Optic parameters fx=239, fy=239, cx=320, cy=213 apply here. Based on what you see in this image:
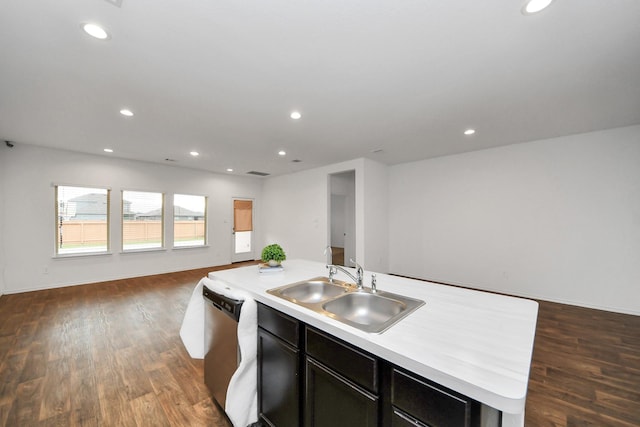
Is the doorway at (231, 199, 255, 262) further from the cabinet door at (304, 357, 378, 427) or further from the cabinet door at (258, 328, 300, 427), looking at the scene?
the cabinet door at (304, 357, 378, 427)

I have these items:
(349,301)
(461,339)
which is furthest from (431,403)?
(349,301)

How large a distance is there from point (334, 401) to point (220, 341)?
92cm

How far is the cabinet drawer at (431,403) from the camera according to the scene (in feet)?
2.48

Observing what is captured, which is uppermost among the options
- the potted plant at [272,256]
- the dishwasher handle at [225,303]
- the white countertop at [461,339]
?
the potted plant at [272,256]

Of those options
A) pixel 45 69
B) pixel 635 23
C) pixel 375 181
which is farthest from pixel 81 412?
pixel 375 181

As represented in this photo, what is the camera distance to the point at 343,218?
776cm

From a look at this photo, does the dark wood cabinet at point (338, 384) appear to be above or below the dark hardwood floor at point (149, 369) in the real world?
above

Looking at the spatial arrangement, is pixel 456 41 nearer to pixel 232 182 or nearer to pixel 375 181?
pixel 375 181

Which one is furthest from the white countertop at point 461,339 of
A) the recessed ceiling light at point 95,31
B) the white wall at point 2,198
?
the white wall at point 2,198

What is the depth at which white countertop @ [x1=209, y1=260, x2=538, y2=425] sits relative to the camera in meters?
0.74

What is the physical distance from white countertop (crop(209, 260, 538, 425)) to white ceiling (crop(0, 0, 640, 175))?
1825 mm

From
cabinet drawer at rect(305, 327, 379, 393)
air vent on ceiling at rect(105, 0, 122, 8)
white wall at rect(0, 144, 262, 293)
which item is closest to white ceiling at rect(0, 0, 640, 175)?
air vent on ceiling at rect(105, 0, 122, 8)

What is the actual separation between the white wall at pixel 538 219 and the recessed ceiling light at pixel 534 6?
3436 mm

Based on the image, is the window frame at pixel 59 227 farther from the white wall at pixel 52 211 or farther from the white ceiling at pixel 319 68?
the white ceiling at pixel 319 68
